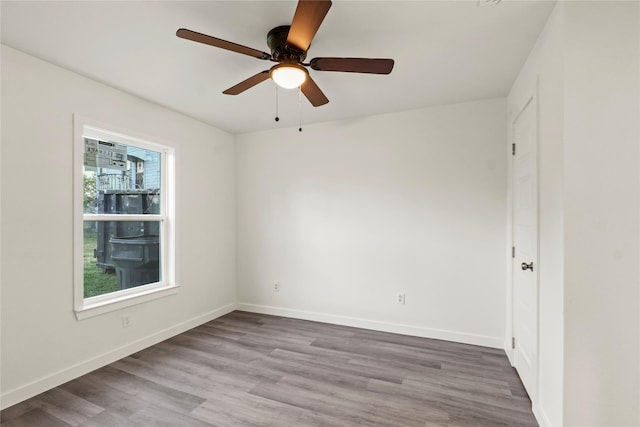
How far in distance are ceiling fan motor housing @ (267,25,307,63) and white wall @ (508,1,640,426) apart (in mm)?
1459

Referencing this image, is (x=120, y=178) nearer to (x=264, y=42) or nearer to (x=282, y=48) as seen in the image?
(x=264, y=42)

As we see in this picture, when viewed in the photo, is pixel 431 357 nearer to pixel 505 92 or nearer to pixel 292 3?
pixel 505 92

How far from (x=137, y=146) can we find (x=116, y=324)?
5.85 feet

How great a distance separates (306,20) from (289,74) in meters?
0.42

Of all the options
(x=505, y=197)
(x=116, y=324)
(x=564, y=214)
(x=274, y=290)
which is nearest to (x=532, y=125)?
(x=564, y=214)

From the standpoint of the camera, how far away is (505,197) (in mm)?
3137

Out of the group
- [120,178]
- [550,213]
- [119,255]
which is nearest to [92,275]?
[119,255]

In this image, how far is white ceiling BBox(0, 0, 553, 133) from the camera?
5.91 feet

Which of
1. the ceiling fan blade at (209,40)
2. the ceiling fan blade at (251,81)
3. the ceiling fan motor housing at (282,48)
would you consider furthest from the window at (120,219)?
the ceiling fan motor housing at (282,48)

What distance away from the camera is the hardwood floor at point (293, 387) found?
2082 millimetres

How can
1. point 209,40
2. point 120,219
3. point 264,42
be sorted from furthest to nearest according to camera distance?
1. point 120,219
2. point 264,42
3. point 209,40

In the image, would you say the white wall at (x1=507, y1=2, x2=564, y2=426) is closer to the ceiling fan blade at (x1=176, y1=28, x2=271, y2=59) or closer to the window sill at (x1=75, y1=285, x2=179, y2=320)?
the ceiling fan blade at (x1=176, y1=28, x2=271, y2=59)

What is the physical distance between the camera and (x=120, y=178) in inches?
122

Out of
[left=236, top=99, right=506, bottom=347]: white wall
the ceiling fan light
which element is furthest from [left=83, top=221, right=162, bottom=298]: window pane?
the ceiling fan light
